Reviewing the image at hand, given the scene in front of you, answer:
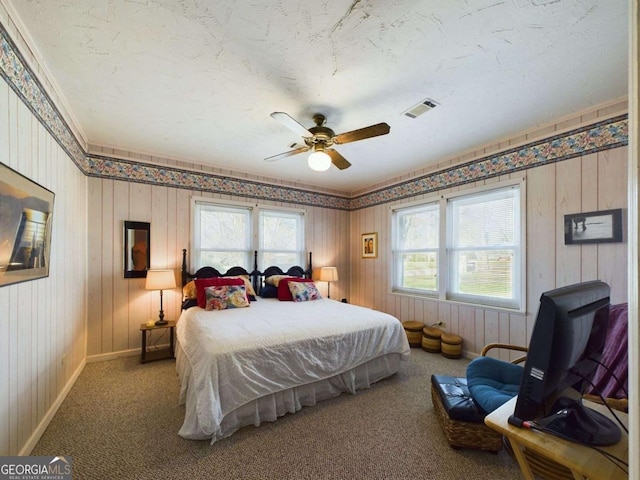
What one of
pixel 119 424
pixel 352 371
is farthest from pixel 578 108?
pixel 119 424

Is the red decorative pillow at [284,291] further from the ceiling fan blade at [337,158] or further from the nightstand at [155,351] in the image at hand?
the ceiling fan blade at [337,158]

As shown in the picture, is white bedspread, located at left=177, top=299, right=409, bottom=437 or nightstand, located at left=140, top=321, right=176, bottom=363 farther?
nightstand, located at left=140, top=321, right=176, bottom=363

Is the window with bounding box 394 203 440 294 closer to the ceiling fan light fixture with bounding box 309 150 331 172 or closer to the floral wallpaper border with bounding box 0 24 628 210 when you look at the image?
the floral wallpaper border with bounding box 0 24 628 210

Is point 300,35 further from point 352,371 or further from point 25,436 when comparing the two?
point 25,436

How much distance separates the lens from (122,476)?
1.68m

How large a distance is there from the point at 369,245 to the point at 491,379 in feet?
10.5

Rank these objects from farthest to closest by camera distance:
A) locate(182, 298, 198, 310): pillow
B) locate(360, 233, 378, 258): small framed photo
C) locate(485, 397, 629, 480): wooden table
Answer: locate(360, 233, 378, 258): small framed photo < locate(182, 298, 198, 310): pillow < locate(485, 397, 629, 480): wooden table

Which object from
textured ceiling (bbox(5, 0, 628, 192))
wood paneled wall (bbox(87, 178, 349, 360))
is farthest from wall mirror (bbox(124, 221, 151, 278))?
textured ceiling (bbox(5, 0, 628, 192))

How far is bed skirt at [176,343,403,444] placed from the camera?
203 cm

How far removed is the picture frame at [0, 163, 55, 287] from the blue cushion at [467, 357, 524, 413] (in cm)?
298

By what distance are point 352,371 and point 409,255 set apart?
2386 mm

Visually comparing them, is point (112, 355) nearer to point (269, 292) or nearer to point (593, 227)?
point (269, 292)

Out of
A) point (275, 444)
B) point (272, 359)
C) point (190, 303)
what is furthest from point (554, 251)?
point (190, 303)

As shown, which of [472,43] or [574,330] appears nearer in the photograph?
[574,330]
